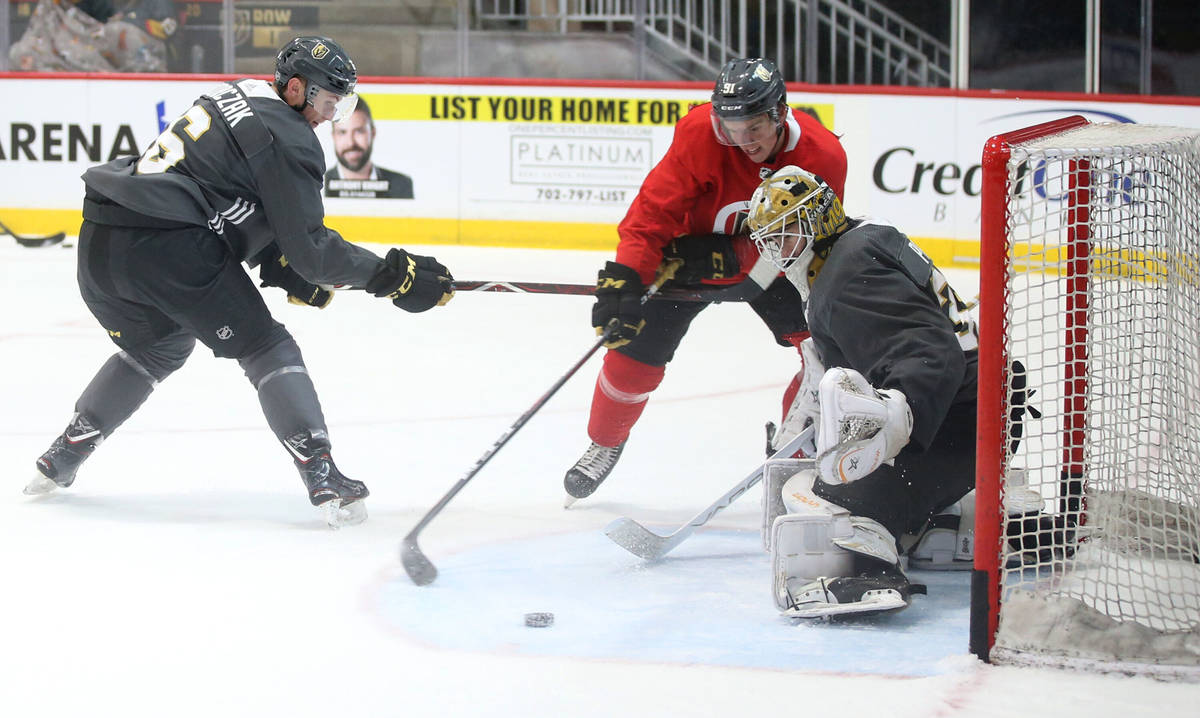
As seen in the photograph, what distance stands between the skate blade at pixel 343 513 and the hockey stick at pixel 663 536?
557 mm

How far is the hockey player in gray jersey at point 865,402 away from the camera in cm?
204

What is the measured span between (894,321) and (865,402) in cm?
21

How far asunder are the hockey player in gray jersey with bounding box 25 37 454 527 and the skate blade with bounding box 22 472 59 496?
15.1 inches

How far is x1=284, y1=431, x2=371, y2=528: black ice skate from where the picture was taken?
2666mm

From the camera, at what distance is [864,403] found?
1.97 m

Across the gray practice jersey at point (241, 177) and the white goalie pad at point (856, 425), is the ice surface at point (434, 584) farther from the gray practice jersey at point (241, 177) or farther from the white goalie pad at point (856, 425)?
the gray practice jersey at point (241, 177)

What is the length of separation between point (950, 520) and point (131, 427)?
2.23 m

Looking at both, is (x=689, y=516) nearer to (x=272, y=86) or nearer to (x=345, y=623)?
(x=345, y=623)

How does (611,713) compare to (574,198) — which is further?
(574,198)

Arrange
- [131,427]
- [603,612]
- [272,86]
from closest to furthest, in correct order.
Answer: [603,612]
[272,86]
[131,427]

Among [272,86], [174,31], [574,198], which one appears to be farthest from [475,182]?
[272,86]

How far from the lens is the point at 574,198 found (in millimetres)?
6816

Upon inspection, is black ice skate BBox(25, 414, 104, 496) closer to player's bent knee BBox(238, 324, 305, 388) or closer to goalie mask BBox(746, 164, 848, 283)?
player's bent knee BBox(238, 324, 305, 388)

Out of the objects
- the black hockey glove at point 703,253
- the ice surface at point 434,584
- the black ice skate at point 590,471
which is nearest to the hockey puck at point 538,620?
the ice surface at point 434,584
